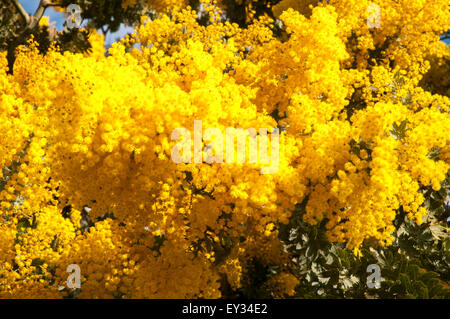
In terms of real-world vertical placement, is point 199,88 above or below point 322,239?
above

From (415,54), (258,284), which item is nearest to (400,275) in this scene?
(258,284)

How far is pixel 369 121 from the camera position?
4.41m

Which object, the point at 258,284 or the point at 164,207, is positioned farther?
the point at 258,284

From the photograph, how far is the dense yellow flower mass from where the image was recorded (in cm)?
425

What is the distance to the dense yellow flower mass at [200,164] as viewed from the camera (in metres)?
4.25

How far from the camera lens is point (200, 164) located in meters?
4.30

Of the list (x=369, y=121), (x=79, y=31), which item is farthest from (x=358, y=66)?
(x=79, y=31)

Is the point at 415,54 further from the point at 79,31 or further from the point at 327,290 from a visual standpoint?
the point at 79,31

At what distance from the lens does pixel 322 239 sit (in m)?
5.42

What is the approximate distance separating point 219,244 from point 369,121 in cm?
239
